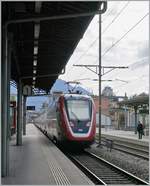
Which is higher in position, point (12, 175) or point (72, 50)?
point (72, 50)

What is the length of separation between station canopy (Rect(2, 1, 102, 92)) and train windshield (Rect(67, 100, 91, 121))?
199 cm

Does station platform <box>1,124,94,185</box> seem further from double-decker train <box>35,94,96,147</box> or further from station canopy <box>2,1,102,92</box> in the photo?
double-decker train <box>35,94,96,147</box>

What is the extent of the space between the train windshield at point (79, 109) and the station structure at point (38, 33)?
199 centimetres

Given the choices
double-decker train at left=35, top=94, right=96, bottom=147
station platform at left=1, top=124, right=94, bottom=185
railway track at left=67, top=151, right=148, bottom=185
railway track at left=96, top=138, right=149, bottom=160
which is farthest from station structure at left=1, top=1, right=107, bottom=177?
railway track at left=96, top=138, right=149, bottom=160

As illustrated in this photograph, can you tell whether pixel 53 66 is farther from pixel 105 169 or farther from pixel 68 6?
pixel 68 6

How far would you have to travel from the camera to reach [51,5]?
12.9 m

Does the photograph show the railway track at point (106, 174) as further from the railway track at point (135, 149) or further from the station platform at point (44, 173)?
the railway track at point (135, 149)

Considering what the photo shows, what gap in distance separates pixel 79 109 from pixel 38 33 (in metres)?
8.99

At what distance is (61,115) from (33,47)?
5.52m

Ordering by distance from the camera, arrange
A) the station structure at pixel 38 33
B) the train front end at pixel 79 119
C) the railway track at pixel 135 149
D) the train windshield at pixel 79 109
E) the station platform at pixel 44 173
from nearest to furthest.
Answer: the station platform at pixel 44 173
the station structure at pixel 38 33
the train front end at pixel 79 119
the train windshield at pixel 79 109
the railway track at pixel 135 149

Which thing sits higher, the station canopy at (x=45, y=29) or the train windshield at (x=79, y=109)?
the station canopy at (x=45, y=29)

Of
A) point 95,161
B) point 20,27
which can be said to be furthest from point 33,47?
point 95,161

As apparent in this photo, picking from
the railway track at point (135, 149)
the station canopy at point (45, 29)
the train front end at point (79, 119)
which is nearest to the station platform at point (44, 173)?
the station canopy at point (45, 29)

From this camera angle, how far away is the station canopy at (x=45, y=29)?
41.4ft
